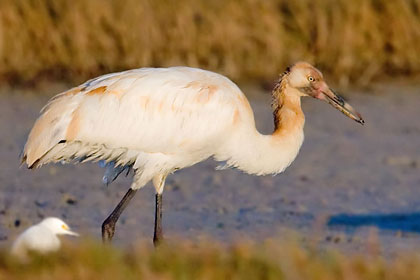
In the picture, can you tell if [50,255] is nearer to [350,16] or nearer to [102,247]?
[102,247]

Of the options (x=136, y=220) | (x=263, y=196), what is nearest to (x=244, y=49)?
(x=263, y=196)

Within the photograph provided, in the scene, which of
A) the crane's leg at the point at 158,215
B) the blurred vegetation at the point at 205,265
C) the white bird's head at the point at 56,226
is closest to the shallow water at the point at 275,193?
the crane's leg at the point at 158,215

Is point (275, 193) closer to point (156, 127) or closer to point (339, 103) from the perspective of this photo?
point (339, 103)

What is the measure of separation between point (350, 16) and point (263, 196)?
4.12 metres

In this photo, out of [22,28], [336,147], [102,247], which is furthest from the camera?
[22,28]

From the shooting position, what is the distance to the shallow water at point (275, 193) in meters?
9.66

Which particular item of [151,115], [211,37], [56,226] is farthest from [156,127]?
[211,37]

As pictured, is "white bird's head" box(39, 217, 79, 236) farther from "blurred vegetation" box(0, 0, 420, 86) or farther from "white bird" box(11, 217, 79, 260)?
"blurred vegetation" box(0, 0, 420, 86)

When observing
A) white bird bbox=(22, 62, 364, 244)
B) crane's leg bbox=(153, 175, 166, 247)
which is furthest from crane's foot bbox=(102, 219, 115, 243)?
crane's leg bbox=(153, 175, 166, 247)

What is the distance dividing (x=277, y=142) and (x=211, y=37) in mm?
6060

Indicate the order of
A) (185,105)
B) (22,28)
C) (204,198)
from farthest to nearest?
(22,28)
(204,198)
(185,105)

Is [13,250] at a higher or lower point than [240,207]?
higher

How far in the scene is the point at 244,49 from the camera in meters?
14.4

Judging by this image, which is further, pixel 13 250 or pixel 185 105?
pixel 185 105
